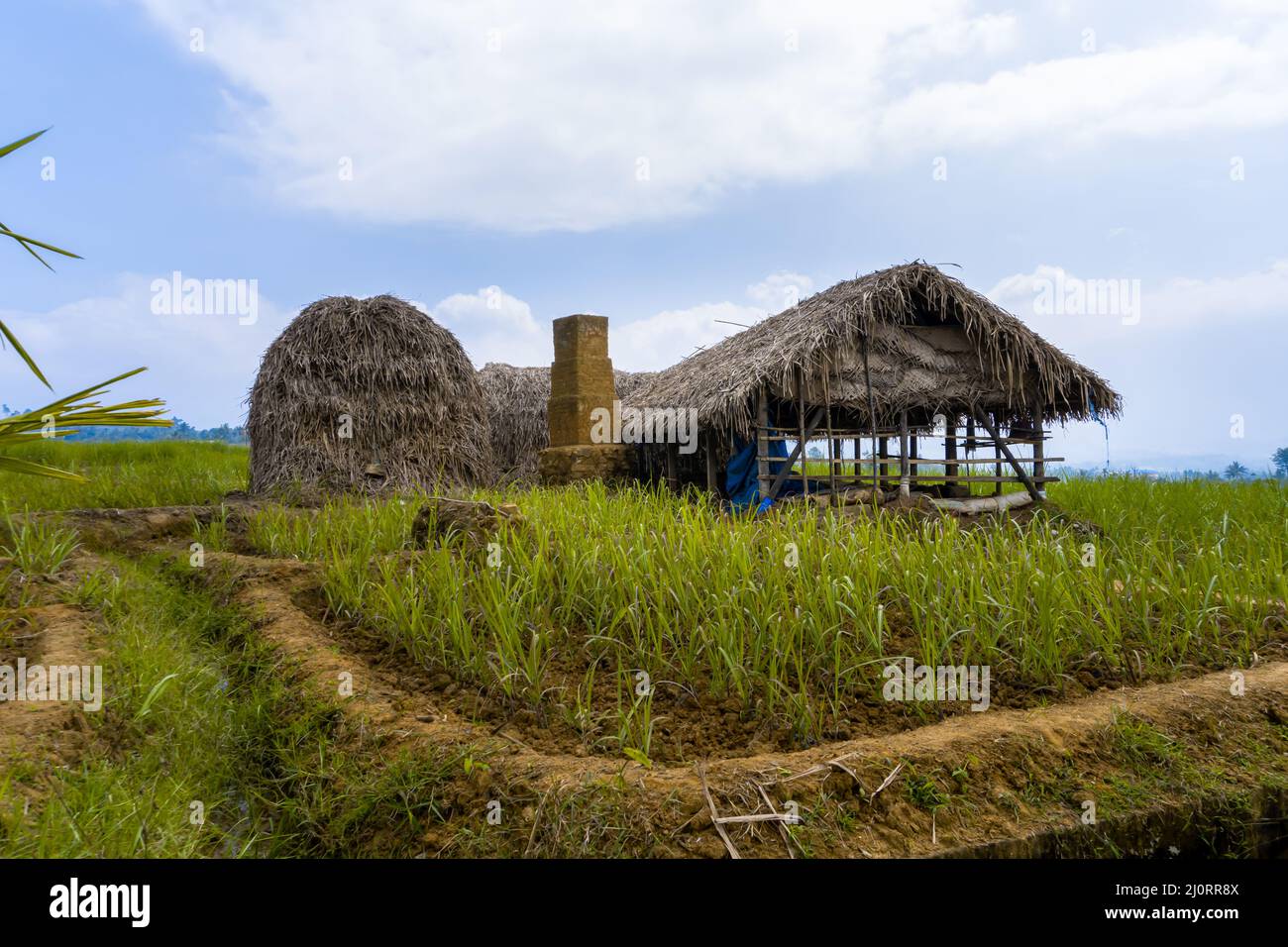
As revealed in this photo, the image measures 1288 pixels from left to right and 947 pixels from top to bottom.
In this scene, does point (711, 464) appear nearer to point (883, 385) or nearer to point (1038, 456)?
point (883, 385)

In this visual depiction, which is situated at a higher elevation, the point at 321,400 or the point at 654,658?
the point at 321,400

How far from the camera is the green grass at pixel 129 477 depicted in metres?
10.4

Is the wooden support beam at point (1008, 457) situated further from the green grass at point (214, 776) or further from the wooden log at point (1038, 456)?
the green grass at point (214, 776)

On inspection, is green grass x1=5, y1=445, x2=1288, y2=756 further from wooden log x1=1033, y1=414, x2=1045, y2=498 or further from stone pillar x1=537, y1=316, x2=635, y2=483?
wooden log x1=1033, y1=414, x2=1045, y2=498

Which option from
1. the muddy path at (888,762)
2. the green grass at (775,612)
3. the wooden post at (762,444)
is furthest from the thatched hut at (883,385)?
the muddy path at (888,762)

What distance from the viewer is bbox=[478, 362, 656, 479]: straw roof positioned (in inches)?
639

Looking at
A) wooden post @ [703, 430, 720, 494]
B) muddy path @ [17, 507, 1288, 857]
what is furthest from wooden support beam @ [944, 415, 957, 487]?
muddy path @ [17, 507, 1288, 857]

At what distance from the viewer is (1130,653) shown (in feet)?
14.6

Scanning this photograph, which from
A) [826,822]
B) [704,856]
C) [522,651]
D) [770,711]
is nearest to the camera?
[704,856]

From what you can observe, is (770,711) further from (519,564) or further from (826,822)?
(519,564)

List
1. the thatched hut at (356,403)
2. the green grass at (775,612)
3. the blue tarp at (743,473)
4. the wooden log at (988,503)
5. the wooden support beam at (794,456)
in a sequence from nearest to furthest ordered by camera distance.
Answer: the green grass at (775,612) < the wooden support beam at (794,456) < the thatched hut at (356,403) < the wooden log at (988,503) < the blue tarp at (743,473)

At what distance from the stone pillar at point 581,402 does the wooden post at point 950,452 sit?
4273 millimetres
